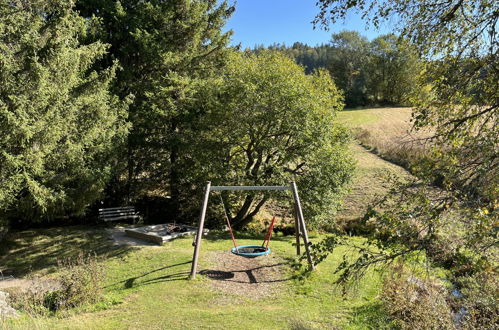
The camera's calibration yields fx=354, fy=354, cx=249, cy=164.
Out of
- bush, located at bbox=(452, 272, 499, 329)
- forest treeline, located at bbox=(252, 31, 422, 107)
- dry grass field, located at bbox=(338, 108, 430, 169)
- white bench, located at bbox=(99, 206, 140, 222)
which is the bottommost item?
bush, located at bbox=(452, 272, 499, 329)

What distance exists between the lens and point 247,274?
9.41 meters

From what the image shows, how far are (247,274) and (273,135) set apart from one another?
667 cm

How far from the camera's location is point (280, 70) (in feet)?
46.1

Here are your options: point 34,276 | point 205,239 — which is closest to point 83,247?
point 34,276

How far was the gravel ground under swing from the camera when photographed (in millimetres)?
8430

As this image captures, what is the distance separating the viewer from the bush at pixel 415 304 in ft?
20.1

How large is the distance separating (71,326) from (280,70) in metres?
11.1

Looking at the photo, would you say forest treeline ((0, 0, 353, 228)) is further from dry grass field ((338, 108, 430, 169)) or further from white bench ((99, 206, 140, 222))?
dry grass field ((338, 108, 430, 169))

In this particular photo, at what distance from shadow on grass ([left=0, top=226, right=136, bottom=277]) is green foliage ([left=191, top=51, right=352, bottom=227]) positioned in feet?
15.2

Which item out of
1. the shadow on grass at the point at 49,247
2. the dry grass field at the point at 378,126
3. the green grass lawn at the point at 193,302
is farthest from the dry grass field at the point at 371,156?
the shadow on grass at the point at 49,247

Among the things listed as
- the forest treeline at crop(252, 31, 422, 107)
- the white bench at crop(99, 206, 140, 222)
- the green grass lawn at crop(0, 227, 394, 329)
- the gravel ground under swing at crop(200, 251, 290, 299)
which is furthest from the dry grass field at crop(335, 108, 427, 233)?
the white bench at crop(99, 206, 140, 222)

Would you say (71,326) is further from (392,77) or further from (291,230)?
(392,77)

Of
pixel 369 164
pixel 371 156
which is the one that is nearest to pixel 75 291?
pixel 369 164

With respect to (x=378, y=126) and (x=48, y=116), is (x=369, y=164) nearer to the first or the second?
(x=378, y=126)
